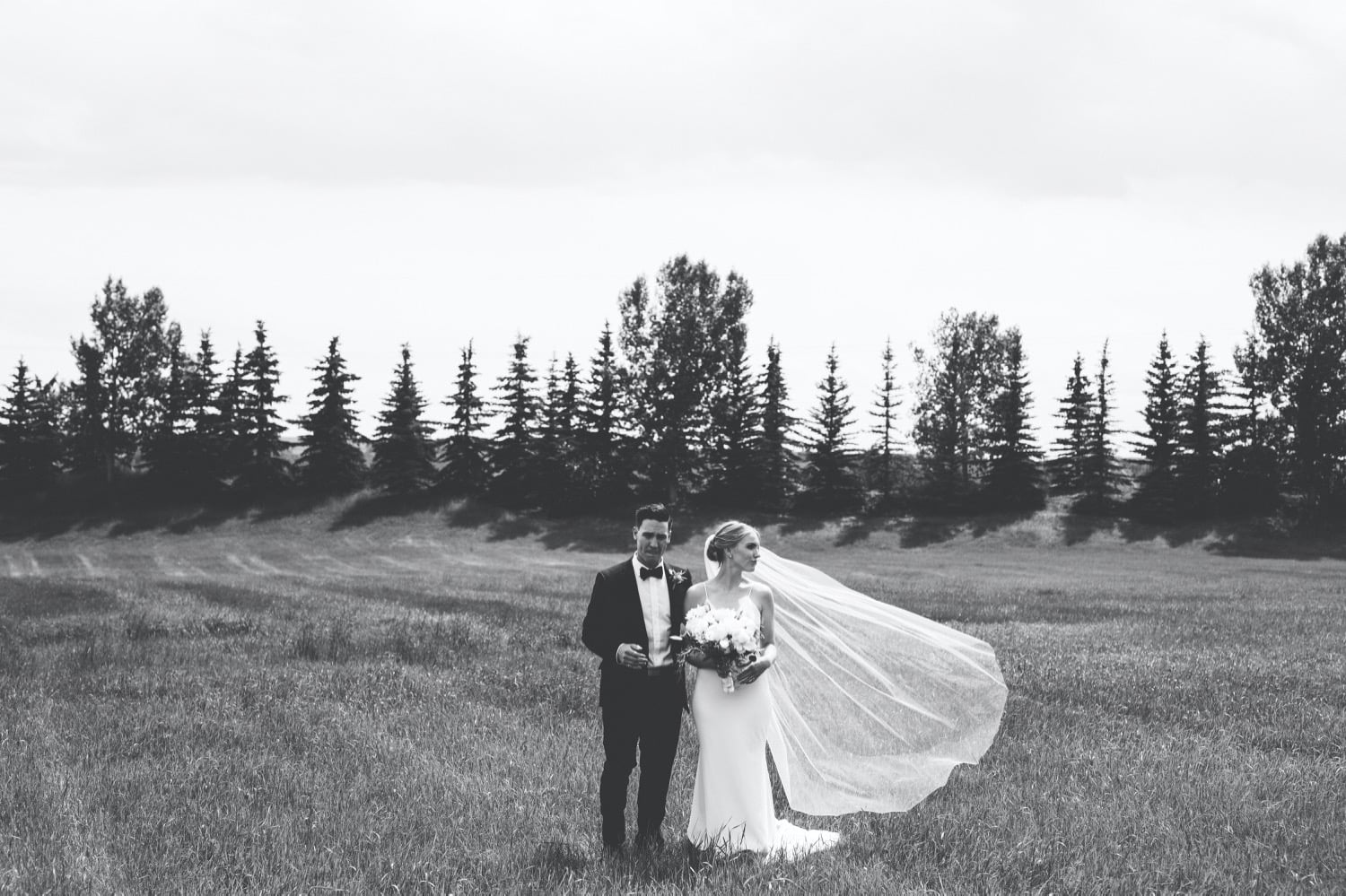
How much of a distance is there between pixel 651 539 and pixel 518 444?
6431 centimetres

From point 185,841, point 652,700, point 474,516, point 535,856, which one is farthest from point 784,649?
point 474,516

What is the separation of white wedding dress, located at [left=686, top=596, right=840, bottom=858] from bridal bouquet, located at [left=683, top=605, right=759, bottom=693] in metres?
0.27

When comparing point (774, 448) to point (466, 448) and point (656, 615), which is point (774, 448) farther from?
point (656, 615)

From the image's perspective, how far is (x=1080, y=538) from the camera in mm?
61906

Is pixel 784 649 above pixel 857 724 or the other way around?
above

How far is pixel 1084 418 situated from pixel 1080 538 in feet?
51.9

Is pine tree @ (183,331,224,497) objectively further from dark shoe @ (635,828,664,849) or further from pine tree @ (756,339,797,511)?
dark shoe @ (635,828,664,849)

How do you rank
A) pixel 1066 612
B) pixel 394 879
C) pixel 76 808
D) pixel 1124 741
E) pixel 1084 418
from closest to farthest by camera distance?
pixel 394 879, pixel 76 808, pixel 1124 741, pixel 1066 612, pixel 1084 418

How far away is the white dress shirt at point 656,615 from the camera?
22.8ft

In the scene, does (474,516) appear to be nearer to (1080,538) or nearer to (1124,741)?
(1080,538)

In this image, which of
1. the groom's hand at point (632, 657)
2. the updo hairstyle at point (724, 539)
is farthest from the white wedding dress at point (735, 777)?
the groom's hand at point (632, 657)

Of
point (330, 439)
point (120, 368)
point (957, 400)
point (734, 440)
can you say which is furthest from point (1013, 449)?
point (120, 368)

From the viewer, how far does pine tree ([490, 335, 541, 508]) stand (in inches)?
2704

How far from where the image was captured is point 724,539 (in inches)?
277
